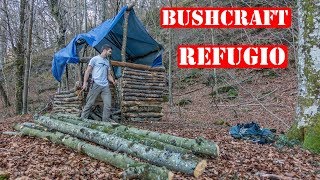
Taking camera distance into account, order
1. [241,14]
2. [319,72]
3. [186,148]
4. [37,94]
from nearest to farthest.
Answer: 1. [186,148]
2. [319,72]
3. [241,14]
4. [37,94]

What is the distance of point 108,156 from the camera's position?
5438mm

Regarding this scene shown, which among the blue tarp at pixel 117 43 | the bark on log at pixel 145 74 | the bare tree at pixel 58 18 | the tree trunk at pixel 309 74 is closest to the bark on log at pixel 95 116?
the bark on log at pixel 145 74

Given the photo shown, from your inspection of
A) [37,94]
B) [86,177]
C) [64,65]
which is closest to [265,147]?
[86,177]

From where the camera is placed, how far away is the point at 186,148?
19.2 feet

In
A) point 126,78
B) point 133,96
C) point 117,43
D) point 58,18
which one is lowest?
point 133,96

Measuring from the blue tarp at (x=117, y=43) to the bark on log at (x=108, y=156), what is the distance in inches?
150

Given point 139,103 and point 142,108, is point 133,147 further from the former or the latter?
point 142,108

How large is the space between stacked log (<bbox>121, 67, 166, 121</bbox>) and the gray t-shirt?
119 cm

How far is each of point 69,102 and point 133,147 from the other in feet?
20.3

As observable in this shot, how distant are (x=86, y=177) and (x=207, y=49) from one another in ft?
44.5

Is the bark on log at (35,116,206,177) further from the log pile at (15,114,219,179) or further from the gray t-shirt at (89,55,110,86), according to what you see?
the gray t-shirt at (89,55,110,86)

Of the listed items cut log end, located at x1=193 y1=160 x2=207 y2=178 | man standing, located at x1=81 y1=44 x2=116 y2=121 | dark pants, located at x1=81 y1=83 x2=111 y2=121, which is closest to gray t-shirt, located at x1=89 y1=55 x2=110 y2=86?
man standing, located at x1=81 y1=44 x2=116 y2=121

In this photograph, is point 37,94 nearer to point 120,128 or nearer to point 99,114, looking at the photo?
point 99,114

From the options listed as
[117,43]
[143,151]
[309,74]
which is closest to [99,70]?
[117,43]
